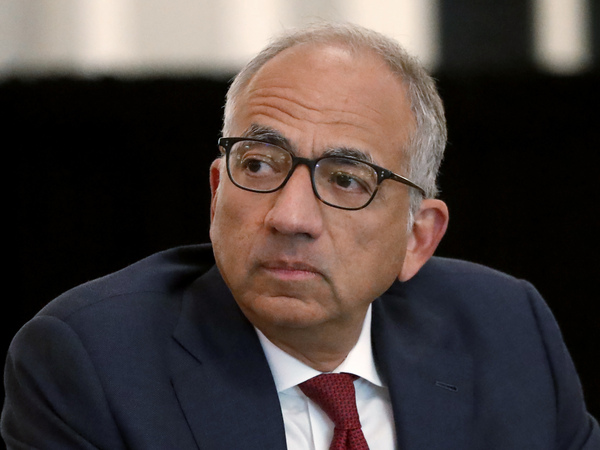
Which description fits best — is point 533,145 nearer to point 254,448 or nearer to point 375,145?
point 375,145

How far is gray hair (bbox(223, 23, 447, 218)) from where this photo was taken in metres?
1.73

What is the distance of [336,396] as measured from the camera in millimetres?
1722

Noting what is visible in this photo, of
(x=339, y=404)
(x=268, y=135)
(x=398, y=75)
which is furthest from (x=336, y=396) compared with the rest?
(x=398, y=75)

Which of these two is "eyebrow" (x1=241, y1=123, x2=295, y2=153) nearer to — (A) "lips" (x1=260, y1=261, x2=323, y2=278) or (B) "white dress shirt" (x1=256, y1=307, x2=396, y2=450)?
(A) "lips" (x1=260, y1=261, x2=323, y2=278)

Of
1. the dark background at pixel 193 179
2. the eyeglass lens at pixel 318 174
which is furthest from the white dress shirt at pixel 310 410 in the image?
the dark background at pixel 193 179

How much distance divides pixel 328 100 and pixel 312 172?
0.49 ft

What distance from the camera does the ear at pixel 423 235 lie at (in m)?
1.86

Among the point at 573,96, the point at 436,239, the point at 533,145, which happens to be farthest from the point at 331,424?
the point at 573,96

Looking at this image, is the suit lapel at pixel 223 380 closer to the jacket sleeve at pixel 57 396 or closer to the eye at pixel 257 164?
the jacket sleeve at pixel 57 396

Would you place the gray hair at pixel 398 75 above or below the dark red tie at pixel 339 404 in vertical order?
above

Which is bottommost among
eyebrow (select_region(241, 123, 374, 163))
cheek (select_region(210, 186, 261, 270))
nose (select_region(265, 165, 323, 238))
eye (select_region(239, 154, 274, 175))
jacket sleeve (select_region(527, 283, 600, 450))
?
jacket sleeve (select_region(527, 283, 600, 450))

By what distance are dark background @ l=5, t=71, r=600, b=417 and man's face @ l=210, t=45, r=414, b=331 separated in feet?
5.45

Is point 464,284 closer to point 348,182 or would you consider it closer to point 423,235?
point 423,235

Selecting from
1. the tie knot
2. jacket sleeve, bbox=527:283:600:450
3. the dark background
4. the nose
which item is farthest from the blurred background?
the nose
